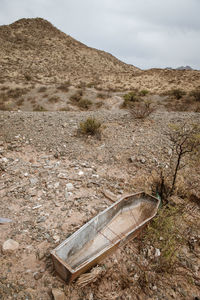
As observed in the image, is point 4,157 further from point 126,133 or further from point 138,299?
point 138,299

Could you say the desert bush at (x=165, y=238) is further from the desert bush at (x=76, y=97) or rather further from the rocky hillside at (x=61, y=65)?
the rocky hillside at (x=61, y=65)

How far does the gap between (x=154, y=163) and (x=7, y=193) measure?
4.13m

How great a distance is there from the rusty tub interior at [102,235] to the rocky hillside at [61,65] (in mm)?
18652

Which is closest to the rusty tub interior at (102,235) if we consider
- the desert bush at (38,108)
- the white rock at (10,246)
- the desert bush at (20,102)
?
the white rock at (10,246)

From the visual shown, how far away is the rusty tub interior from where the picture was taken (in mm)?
2311

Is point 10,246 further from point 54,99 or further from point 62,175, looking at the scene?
point 54,99

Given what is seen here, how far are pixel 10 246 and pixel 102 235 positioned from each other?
1.59m

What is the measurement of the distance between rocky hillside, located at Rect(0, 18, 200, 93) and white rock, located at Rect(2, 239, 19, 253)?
20168 millimetres

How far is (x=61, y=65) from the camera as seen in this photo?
99.9 feet

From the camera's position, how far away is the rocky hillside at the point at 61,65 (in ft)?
72.9

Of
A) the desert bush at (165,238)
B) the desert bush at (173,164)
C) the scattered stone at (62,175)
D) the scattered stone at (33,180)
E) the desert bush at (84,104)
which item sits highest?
the desert bush at (84,104)

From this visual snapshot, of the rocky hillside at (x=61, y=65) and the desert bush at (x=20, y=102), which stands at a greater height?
the rocky hillside at (x=61, y=65)

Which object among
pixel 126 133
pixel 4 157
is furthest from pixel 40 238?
pixel 126 133

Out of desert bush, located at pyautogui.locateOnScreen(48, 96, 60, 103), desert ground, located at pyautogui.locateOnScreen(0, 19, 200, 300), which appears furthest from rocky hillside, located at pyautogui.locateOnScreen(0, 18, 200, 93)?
desert ground, located at pyautogui.locateOnScreen(0, 19, 200, 300)
